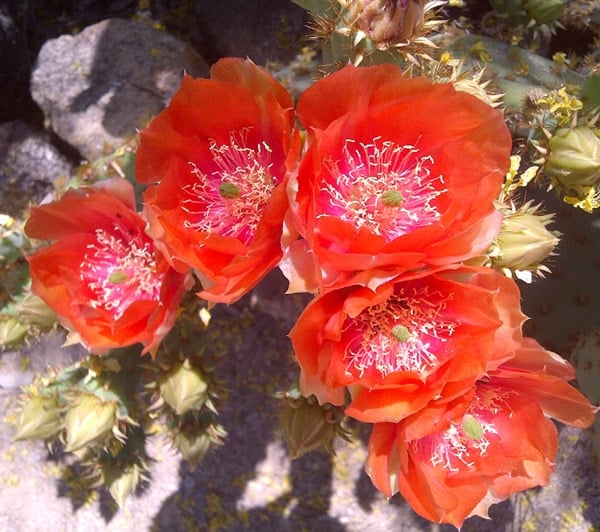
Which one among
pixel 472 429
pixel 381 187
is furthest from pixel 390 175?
pixel 472 429

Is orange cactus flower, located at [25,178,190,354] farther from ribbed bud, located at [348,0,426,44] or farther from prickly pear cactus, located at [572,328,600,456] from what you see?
prickly pear cactus, located at [572,328,600,456]

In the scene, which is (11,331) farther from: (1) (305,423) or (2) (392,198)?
(2) (392,198)

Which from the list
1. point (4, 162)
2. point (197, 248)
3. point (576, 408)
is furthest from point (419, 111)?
point (4, 162)

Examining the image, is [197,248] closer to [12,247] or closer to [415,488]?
[415,488]

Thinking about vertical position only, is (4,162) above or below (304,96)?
below

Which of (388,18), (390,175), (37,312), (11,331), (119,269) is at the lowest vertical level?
(11,331)

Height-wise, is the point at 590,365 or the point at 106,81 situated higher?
the point at 106,81
